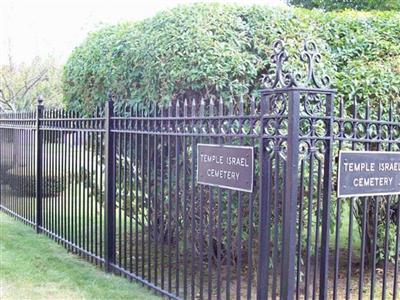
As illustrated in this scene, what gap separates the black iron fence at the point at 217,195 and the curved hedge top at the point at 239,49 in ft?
0.77

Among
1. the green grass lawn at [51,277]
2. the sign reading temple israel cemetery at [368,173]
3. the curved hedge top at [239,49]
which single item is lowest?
the green grass lawn at [51,277]

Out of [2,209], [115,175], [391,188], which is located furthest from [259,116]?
[2,209]

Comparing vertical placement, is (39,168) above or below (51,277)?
above

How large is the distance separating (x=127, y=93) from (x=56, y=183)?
2101mm

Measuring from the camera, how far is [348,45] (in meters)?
5.92

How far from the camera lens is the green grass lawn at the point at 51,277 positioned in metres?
5.44

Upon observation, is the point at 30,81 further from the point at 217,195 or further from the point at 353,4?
the point at 217,195

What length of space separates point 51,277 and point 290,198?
349 centimetres

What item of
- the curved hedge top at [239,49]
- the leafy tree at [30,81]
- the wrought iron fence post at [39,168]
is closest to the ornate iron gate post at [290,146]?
the curved hedge top at [239,49]

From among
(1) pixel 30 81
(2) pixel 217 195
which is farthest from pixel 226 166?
(1) pixel 30 81

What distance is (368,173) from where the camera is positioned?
3963 millimetres

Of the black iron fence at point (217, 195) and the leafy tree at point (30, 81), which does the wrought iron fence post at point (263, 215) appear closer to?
the black iron fence at point (217, 195)

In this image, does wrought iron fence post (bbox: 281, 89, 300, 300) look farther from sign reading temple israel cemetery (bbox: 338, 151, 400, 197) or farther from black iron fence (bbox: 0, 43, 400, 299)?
sign reading temple israel cemetery (bbox: 338, 151, 400, 197)

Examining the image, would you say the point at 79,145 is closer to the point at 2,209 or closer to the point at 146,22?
the point at 146,22
